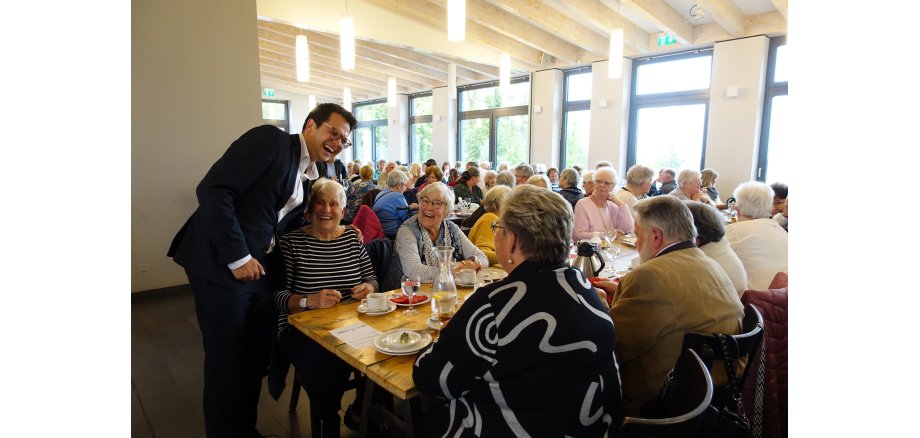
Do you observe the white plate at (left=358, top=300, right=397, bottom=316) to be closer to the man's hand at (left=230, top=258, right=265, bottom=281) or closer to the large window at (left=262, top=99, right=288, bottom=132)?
the man's hand at (left=230, top=258, right=265, bottom=281)

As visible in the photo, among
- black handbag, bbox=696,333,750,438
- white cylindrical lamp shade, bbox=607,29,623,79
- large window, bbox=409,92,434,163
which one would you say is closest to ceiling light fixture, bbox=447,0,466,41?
white cylindrical lamp shade, bbox=607,29,623,79

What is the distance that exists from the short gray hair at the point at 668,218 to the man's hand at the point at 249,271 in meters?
1.58

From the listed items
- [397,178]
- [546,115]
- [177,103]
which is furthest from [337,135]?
[546,115]

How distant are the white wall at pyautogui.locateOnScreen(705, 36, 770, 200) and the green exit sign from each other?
26.2 inches

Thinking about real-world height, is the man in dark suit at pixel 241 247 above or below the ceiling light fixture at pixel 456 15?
below

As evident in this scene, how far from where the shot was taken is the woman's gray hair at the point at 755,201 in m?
3.02

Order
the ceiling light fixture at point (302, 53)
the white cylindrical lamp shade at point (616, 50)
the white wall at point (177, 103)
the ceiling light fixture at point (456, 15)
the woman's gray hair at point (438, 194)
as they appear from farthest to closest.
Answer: the ceiling light fixture at point (302, 53)
the white cylindrical lamp shade at point (616, 50)
the white wall at point (177, 103)
the ceiling light fixture at point (456, 15)
the woman's gray hair at point (438, 194)

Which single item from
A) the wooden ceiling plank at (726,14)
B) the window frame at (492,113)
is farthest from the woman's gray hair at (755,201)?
the window frame at (492,113)

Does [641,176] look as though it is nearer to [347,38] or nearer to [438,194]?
[438,194]

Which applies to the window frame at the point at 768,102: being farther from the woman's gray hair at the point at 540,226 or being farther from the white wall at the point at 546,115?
the woman's gray hair at the point at 540,226

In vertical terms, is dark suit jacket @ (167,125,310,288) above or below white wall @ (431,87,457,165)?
below

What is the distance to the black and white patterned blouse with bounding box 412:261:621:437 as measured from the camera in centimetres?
117

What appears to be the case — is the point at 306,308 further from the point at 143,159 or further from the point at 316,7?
the point at 316,7
